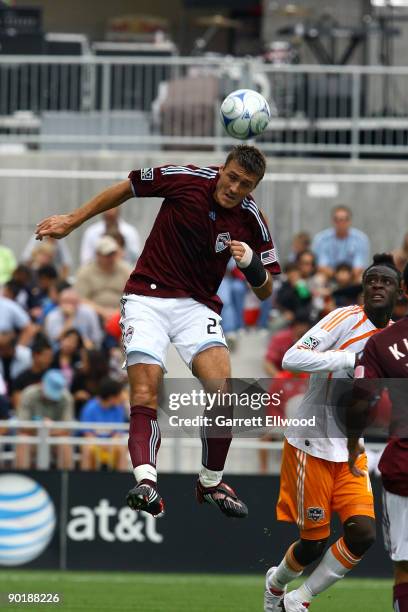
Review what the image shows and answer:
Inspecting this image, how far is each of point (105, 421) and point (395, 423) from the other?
7512mm

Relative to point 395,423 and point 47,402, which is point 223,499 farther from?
point 47,402

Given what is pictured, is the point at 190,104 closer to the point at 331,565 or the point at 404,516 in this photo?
the point at 331,565

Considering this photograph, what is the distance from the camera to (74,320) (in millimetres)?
17766

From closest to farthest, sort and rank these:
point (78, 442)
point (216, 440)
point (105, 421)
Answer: point (216, 440) → point (78, 442) → point (105, 421)

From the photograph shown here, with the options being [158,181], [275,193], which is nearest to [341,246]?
[275,193]

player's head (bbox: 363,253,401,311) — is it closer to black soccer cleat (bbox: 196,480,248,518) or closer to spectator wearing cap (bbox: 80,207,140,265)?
black soccer cleat (bbox: 196,480,248,518)

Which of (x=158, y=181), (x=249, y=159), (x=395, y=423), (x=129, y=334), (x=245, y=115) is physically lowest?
(x=395, y=423)

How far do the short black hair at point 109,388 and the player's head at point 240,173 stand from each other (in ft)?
18.8

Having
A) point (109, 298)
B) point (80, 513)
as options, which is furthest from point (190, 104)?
point (80, 513)

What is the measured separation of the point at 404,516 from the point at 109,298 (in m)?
9.79

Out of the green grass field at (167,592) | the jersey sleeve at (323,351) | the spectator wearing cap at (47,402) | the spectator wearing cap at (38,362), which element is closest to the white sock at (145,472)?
the jersey sleeve at (323,351)

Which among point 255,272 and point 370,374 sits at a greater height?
point 255,272

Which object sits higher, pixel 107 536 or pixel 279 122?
A: pixel 279 122

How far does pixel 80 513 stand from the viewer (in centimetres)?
1594
